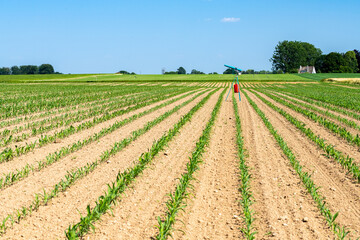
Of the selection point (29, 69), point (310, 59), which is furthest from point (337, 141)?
point (29, 69)

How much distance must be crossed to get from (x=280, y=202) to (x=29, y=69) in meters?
177

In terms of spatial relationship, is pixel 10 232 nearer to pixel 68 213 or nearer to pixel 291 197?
pixel 68 213

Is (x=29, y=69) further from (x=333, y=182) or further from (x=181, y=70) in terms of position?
(x=333, y=182)

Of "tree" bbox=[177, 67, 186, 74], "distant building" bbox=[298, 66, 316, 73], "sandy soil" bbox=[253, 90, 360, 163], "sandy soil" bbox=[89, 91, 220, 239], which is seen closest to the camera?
"sandy soil" bbox=[89, 91, 220, 239]

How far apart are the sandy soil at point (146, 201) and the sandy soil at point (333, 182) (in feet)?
9.58

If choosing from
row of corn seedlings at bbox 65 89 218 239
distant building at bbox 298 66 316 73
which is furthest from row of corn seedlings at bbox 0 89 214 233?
distant building at bbox 298 66 316 73

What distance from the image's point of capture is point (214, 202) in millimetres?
5625

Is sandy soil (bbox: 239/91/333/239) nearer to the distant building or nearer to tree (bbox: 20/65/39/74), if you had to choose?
the distant building

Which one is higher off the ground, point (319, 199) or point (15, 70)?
point (15, 70)

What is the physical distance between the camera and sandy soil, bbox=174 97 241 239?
4617mm

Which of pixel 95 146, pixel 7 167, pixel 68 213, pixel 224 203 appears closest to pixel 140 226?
pixel 68 213

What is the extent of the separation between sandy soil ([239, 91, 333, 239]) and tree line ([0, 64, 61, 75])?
164686mm

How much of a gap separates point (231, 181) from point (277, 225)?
1.94 meters

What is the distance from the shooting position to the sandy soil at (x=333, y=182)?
5.22 metres
